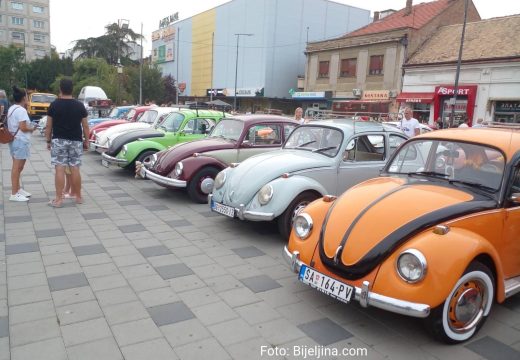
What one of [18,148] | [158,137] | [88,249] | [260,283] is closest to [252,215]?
[260,283]

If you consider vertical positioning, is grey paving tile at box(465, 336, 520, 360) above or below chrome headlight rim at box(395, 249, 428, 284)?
below

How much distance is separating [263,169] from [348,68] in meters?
29.2

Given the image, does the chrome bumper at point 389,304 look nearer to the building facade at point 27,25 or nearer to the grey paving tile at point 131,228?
the grey paving tile at point 131,228

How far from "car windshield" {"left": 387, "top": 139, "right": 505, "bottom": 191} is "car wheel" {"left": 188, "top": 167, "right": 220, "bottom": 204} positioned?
151 inches

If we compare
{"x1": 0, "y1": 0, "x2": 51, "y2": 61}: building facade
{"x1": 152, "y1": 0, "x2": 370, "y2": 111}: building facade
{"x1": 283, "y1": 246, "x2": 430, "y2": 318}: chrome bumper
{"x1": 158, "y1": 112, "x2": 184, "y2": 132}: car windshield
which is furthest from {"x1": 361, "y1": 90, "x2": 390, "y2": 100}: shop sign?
{"x1": 0, "y1": 0, "x2": 51, "y2": 61}: building facade

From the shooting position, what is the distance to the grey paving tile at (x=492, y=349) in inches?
125

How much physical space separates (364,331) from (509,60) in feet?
74.7

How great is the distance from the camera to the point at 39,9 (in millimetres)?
82250

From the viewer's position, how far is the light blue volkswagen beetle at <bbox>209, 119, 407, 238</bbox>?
5562 millimetres

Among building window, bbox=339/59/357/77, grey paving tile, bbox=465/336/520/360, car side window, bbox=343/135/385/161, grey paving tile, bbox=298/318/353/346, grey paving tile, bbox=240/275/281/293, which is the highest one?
building window, bbox=339/59/357/77

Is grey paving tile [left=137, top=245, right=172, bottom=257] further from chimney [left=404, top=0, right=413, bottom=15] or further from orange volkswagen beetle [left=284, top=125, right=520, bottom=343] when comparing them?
chimney [left=404, top=0, right=413, bottom=15]

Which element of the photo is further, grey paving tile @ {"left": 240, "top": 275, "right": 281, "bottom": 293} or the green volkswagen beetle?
the green volkswagen beetle

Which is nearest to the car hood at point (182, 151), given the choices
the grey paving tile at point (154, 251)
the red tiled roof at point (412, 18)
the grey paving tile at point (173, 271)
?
the grey paving tile at point (154, 251)

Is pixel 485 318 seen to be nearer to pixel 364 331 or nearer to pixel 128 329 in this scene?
pixel 364 331
